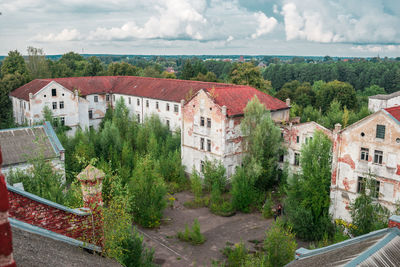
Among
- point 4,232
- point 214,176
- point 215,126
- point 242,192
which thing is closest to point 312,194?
point 242,192

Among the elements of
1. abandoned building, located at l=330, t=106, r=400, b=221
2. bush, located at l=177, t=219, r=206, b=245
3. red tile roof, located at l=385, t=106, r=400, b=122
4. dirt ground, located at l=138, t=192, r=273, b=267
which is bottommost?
dirt ground, located at l=138, t=192, r=273, b=267

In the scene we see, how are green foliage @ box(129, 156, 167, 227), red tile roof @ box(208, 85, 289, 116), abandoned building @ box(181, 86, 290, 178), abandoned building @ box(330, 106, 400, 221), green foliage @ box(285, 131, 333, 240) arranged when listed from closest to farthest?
abandoned building @ box(330, 106, 400, 221) → green foliage @ box(285, 131, 333, 240) → green foliage @ box(129, 156, 167, 227) → abandoned building @ box(181, 86, 290, 178) → red tile roof @ box(208, 85, 289, 116)

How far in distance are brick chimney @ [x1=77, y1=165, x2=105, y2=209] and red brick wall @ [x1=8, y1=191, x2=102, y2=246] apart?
43 cm

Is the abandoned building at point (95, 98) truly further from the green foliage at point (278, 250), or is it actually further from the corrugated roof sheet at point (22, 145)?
the green foliage at point (278, 250)

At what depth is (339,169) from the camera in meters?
24.2

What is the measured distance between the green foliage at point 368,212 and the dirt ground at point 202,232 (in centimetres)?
632

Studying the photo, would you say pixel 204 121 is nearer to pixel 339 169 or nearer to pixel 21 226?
pixel 339 169

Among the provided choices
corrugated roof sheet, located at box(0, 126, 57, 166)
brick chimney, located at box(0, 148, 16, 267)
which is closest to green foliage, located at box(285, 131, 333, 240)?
corrugated roof sheet, located at box(0, 126, 57, 166)

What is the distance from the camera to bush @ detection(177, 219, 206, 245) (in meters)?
23.5

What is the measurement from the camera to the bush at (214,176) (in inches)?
1209

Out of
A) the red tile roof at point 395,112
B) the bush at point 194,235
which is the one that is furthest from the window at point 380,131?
the bush at point 194,235

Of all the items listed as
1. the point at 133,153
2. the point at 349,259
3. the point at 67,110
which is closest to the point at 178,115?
the point at 133,153

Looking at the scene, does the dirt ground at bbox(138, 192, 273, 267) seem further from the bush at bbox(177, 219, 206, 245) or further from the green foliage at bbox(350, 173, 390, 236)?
the green foliage at bbox(350, 173, 390, 236)

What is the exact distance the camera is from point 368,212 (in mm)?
21188
